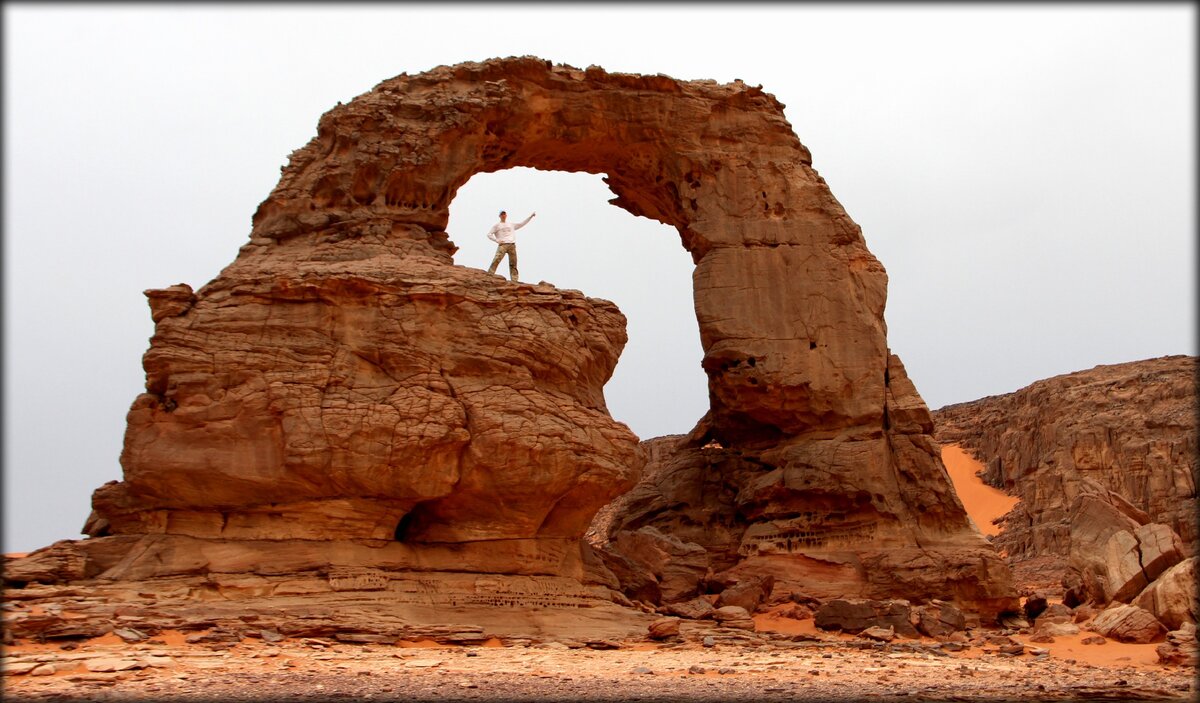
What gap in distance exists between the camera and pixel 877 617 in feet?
56.9

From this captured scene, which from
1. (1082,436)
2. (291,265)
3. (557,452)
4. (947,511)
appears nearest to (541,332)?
(557,452)

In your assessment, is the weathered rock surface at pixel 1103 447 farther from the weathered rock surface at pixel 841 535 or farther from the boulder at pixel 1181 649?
the boulder at pixel 1181 649

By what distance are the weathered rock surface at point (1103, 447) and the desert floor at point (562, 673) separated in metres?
14.7

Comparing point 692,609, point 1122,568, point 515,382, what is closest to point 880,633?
point 692,609

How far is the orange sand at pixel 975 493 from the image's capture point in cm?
4075

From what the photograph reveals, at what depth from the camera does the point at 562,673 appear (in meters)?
12.6

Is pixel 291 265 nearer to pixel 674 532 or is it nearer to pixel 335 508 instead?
pixel 335 508

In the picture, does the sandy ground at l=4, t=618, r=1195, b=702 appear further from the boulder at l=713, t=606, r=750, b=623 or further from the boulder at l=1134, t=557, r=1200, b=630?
the boulder at l=713, t=606, r=750, b=623

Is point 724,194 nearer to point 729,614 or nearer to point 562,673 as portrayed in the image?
point 729,614

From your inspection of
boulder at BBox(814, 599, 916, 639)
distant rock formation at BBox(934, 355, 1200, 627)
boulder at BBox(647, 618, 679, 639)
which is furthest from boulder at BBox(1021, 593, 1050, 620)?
boulder at BBox(647, 618, 679, 639)

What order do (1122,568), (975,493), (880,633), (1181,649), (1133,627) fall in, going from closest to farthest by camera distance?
1. (1181,649)
2. (1133,627)
3. (880,633)
4. (1122,568)
5. (975,493)

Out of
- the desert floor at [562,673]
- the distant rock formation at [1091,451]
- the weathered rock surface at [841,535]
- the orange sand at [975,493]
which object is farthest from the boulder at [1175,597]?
the orange sand at [975,493]

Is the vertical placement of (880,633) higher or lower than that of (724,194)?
lower

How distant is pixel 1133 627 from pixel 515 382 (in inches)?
346
